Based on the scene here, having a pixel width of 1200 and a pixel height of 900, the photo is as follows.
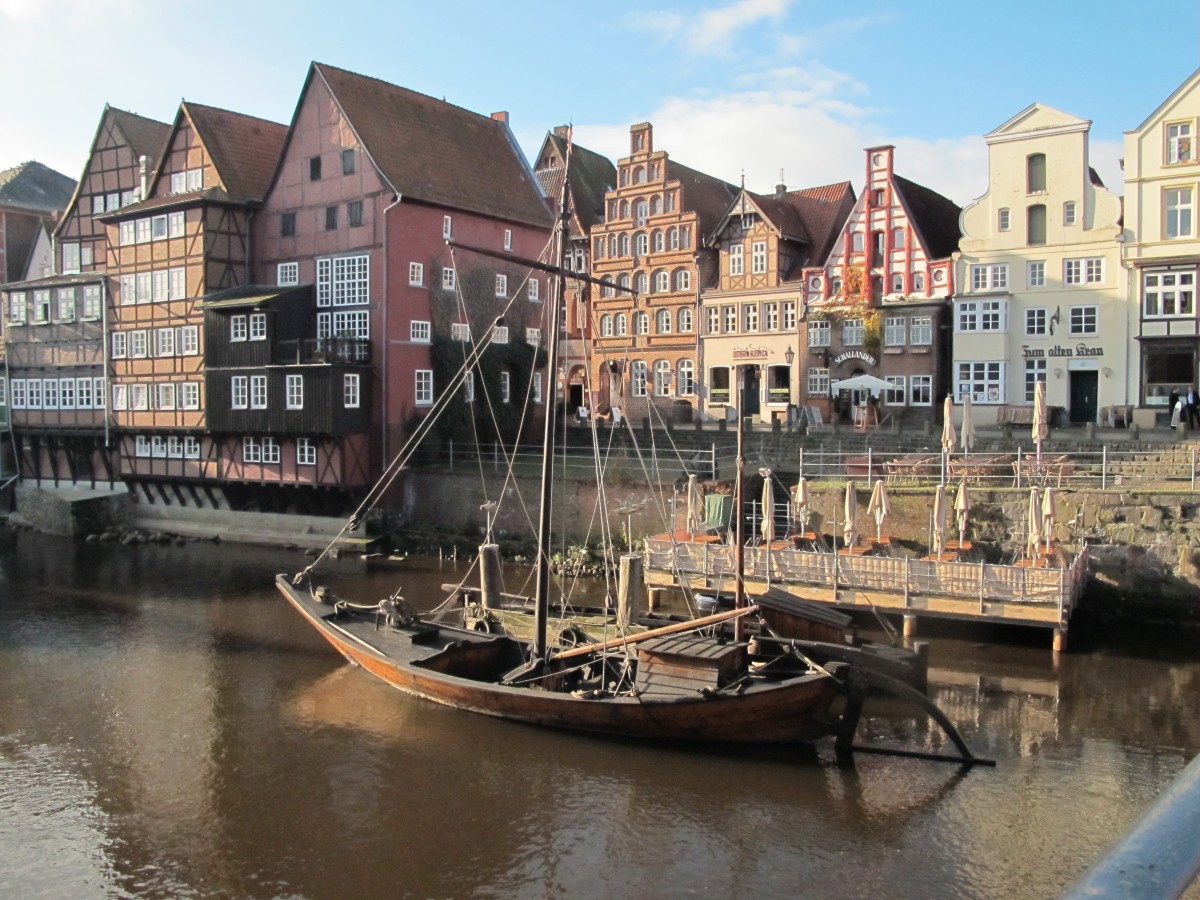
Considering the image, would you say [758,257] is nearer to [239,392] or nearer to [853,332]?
[853,332]

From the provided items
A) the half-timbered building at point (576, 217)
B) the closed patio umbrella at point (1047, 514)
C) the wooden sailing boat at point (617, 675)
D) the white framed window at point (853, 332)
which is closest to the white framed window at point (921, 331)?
the white framed window at point (853, 332)

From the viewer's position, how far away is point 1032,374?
123 feet

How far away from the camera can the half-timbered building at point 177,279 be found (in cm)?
4012

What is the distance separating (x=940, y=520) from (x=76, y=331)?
37.3 m

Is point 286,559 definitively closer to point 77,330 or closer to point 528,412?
point 528,412

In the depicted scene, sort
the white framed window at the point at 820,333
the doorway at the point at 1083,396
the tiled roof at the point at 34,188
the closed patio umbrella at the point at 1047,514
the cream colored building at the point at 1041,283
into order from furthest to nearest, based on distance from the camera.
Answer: the tiled roof at the point at 34,188 < the white framed window at the point at 820,333 < the doorway at the point at 1083,396 < the cream colored building at the point at 1041,283 < the closed patio umbrella at the point at 1047,514

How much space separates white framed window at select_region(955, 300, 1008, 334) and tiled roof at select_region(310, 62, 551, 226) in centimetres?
1760

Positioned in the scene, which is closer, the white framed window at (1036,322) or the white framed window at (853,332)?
the white framed window at (1036,322)

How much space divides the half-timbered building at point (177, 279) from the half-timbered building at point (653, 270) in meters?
15.2

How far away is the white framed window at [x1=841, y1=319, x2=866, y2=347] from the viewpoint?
40.8 metres

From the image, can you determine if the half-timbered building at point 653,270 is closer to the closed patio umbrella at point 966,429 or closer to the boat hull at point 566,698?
the closed patio umbrella at point 966,429

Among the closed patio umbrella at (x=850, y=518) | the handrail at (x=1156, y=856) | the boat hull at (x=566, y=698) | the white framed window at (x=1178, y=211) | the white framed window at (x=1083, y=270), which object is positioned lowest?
the boat hull at (x=566, y=698)

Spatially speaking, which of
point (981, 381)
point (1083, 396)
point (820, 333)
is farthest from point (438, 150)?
point (1083, 396)

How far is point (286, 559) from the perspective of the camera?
34656 millimetres
